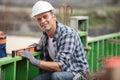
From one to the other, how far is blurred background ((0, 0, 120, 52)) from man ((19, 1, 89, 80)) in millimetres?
5467

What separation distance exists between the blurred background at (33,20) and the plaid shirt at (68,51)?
5.47 metres

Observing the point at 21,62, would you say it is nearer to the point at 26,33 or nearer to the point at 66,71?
the point at 66,71

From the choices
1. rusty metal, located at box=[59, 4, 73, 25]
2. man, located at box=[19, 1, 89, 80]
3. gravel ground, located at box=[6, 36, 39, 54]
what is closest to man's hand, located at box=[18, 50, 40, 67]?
man, located at box=[19, 1, 89, 80]

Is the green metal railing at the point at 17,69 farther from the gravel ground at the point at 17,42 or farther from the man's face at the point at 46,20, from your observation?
the gravel ground at the point at 17,42

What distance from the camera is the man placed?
7.78 feet

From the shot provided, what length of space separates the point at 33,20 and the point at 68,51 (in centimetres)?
670

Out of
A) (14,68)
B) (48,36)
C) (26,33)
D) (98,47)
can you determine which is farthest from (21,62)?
(26,33)

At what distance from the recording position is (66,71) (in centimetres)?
246

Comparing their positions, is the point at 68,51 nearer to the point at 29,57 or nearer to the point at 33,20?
the point at 29,57

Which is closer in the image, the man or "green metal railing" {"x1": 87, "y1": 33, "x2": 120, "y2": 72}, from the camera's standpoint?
the man

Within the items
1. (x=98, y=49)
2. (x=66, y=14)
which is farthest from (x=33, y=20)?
(x=98, y=49)

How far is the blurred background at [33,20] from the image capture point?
8.23 metres

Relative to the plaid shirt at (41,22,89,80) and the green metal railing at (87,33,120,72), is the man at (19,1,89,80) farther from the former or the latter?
the green metal railing at (87,33,120,72)

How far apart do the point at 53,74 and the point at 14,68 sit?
330mm
